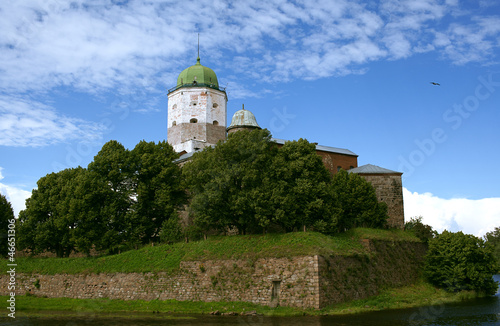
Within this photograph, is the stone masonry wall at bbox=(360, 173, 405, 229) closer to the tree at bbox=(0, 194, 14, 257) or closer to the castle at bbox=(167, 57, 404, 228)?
the castle at bbox=(167, 57, 404, 228)

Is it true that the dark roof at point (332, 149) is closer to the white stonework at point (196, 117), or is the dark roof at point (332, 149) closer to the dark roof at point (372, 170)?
the dark roof at point (372, 170)

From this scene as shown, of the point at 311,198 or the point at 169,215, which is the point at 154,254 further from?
the point at 311,198

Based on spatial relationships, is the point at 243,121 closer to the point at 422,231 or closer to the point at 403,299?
the point at 422,231

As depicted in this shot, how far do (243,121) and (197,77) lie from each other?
10.6 m

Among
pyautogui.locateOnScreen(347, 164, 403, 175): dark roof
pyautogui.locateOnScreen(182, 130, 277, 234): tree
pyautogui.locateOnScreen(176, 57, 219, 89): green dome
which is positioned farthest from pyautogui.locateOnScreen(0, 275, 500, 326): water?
pyautogui.locateOnScreen(176, 57, 219, 89): green dome

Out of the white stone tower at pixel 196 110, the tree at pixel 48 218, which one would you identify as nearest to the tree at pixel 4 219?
the tree at pixel 48 218

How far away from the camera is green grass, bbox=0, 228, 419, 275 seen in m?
28.7

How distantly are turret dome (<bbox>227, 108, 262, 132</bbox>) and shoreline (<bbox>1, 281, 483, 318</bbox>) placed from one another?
941 inches

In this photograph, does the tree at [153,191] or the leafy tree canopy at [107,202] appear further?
the tree at [153,191]

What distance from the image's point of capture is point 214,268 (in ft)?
96.8

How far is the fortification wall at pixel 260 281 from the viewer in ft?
87.8

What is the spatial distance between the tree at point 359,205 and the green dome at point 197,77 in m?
24.4

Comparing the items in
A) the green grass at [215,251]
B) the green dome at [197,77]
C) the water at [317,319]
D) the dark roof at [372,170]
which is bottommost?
the water at [317,319]

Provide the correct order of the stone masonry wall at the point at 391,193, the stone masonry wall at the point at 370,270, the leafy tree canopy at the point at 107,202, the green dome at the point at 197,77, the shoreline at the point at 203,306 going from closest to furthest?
the shoreline at the point at 203,306 → the stone masonry wall at the point at 370,270 → the leafy tree canopy at the point at 107,202 → the stone masonry wall at the point at 391,193 → the green dome at the point at 197,77
